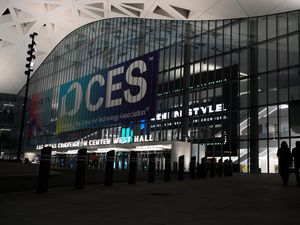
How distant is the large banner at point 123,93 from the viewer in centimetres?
4081

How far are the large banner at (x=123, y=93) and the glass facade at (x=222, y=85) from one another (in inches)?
9.7

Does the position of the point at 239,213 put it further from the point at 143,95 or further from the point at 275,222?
the point at 143,95

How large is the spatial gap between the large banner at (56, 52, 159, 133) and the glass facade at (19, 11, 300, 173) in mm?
247

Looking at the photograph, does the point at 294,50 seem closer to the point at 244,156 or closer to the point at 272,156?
the point at 272,156

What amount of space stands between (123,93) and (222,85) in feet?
42.2

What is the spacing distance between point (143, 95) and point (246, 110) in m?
12.3

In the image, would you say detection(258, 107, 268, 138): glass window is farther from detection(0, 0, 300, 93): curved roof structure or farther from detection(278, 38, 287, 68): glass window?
detection(0, 0, 300, 93): curved roof structure

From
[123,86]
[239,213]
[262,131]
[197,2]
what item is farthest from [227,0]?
[239,213]

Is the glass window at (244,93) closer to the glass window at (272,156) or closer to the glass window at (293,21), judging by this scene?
the glass window at (272,156)

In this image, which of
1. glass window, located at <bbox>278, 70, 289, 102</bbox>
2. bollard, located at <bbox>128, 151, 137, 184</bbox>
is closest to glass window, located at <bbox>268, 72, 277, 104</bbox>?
glass window, located at <bbox>278, 70, 289, 102</bbox>

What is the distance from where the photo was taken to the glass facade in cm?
3203

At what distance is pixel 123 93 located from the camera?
144ft

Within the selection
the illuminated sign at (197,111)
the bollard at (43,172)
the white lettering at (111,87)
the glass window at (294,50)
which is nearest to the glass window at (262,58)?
the glass window at (294,50)

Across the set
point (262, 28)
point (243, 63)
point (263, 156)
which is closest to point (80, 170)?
point (263, 156)
